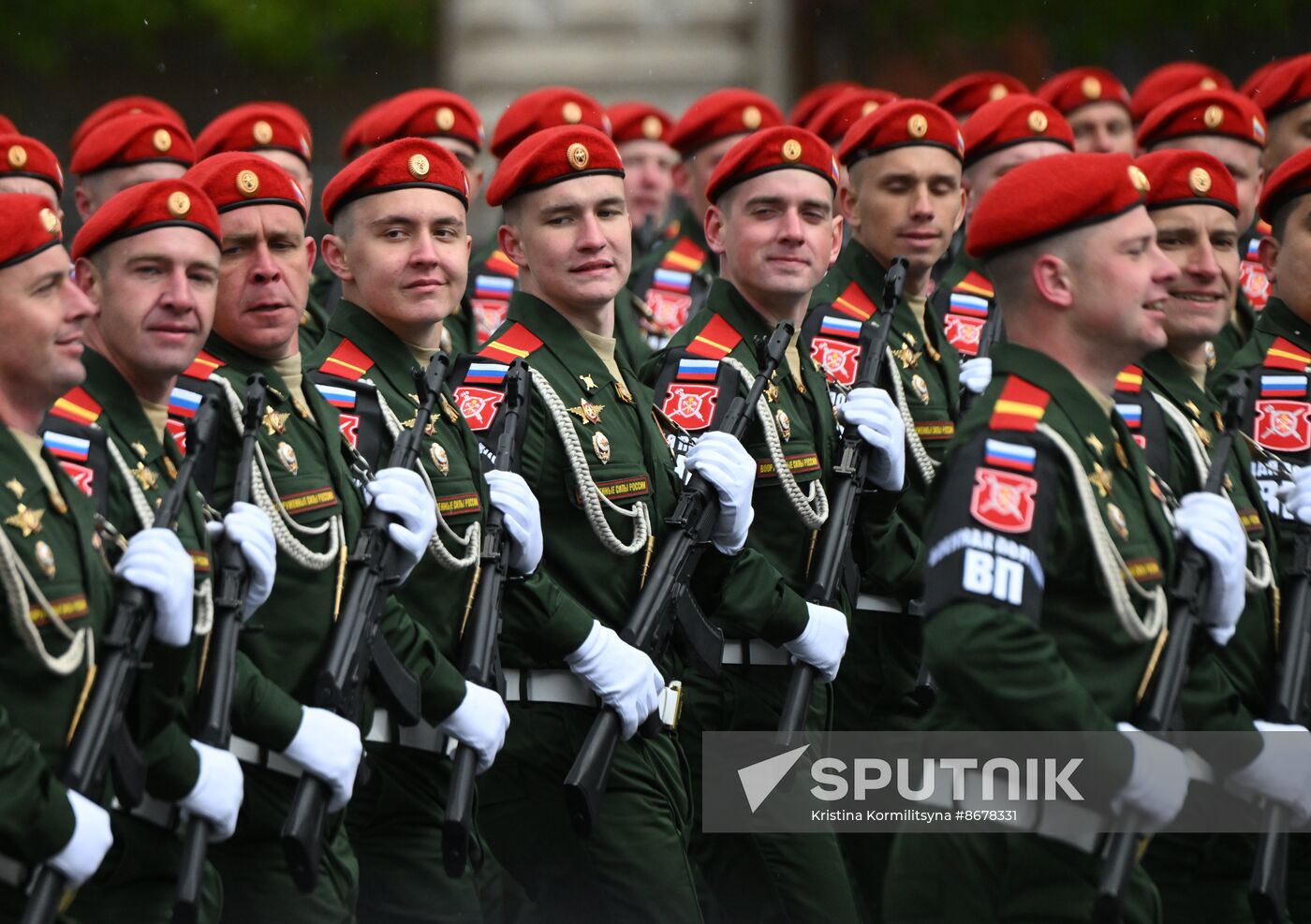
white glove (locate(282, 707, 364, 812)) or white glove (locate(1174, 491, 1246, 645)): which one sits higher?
white glove (locate(1174, 491, 1246, 645))

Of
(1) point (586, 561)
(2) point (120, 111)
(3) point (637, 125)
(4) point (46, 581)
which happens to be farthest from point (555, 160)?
(3) point (637, 125)

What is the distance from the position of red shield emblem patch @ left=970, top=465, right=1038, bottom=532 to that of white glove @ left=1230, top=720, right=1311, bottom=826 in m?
1.01

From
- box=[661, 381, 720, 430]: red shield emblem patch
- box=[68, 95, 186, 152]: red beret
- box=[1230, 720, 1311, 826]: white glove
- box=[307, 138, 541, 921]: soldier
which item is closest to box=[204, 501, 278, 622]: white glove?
box=[307, 138, 541, 921]: soldier

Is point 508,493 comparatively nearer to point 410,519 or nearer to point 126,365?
point 410,519

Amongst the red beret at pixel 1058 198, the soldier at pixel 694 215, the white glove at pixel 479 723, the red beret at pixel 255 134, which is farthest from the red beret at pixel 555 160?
the soldier at pixel 694 215

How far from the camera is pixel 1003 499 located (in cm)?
492

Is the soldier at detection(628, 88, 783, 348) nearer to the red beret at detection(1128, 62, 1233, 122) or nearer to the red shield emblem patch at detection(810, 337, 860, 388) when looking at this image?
the red beret at detection(1128, 62, 1233, 122)

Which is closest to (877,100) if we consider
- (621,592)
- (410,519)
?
(621,592)

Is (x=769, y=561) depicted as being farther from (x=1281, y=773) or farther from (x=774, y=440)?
(x=1281, y=773)

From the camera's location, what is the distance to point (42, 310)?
16.3ft

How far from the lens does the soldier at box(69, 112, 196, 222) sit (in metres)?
8.88

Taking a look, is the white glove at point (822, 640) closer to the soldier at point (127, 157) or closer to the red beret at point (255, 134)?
the soldier at point (127, 157)

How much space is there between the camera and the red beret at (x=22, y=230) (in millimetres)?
4973

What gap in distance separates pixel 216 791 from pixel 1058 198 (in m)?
2.29
